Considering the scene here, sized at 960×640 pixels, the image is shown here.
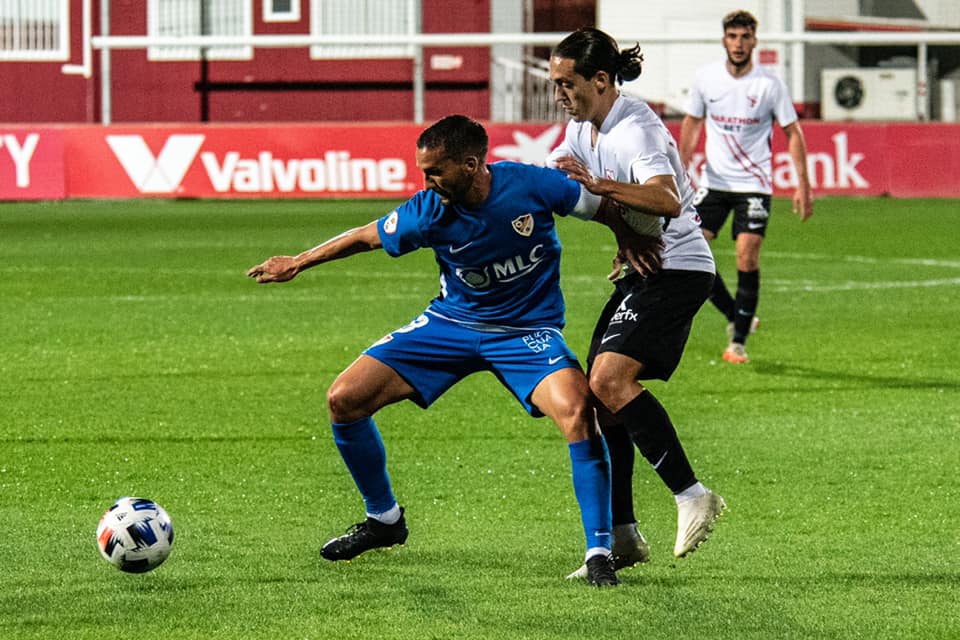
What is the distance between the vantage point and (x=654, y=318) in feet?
20.7

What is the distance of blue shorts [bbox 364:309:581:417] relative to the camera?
20.0 ft

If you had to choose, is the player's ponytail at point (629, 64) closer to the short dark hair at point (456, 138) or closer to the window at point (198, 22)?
the short dark hair at point (456, 138)

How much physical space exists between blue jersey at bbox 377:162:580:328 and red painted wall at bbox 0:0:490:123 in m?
25.3

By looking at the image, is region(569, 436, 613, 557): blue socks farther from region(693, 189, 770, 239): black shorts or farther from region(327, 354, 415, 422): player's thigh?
region(693, 189, 770, 239): black shorts

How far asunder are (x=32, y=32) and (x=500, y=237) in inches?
1094

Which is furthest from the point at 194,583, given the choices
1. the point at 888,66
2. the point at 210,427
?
the point at 888,66

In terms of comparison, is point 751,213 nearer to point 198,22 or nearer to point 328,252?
point 328,252

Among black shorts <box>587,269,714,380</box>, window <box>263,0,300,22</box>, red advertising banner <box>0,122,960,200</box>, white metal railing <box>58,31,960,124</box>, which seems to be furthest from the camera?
window <box>263,0,300,22</box>

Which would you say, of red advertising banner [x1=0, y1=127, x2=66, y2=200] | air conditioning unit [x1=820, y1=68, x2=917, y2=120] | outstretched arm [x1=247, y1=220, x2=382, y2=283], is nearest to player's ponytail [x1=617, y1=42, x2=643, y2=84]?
outstretched arm [x1=247, y1=220, x2=382, y2=283]

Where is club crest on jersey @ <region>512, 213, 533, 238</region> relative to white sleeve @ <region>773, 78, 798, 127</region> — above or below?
below

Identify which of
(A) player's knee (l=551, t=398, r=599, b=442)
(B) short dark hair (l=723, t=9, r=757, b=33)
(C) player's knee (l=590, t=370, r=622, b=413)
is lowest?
(A) player's knee (l=551, t=398, r=599, b=442)

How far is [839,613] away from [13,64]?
2878 centimetres

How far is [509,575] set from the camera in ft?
19.5

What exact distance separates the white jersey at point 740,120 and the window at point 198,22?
20.8 m
